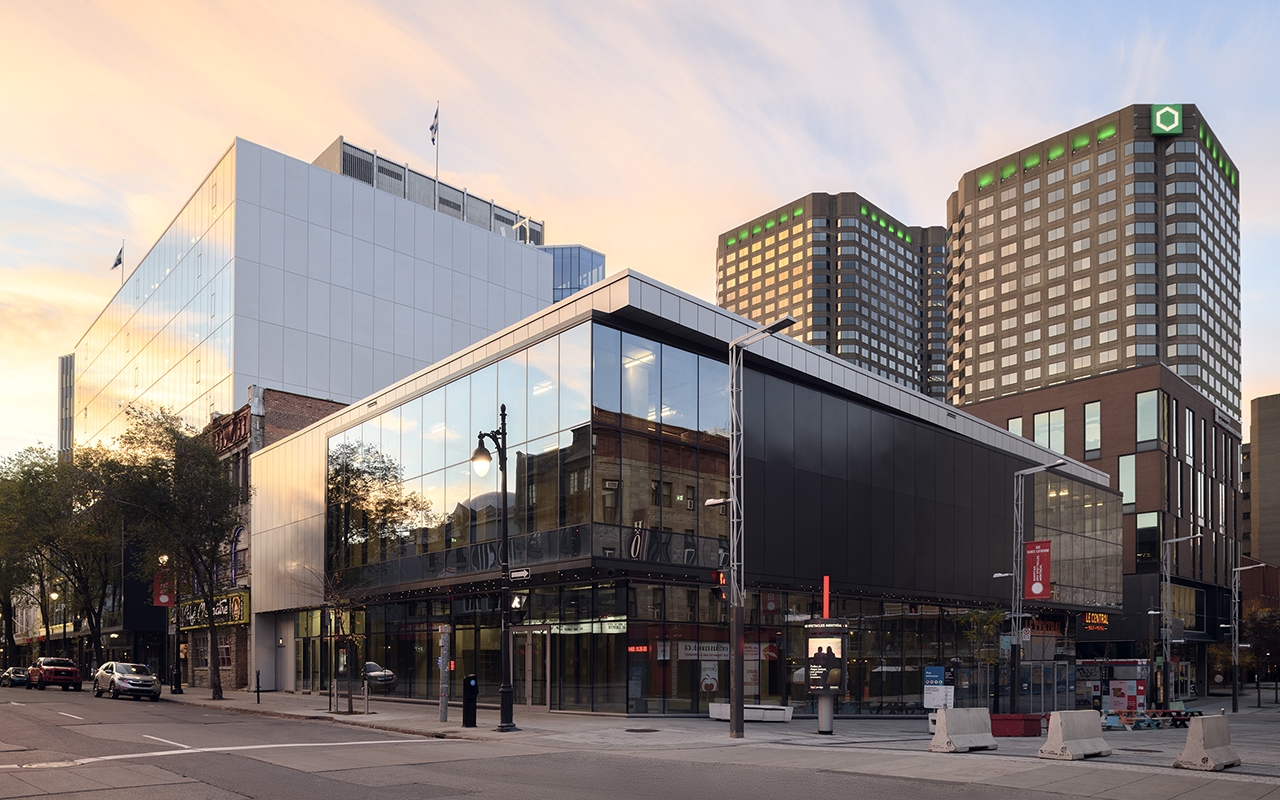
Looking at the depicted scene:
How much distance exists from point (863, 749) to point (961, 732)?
2179 mm

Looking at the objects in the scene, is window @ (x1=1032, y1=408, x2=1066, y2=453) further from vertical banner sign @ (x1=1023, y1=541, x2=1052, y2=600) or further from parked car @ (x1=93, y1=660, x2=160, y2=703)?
parked car @ (x1=93, y1=660, x2=160, y2=703)

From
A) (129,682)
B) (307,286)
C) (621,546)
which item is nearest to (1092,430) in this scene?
(307,286)

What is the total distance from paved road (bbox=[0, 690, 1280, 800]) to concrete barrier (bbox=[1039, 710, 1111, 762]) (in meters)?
0.51

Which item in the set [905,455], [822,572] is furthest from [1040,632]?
[822,572]

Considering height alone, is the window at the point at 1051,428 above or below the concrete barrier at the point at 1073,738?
above

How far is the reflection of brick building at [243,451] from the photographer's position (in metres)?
60.0

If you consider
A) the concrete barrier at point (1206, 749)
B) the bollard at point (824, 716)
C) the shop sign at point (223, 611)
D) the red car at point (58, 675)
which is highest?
the concrete barrier at point (1206, 749)

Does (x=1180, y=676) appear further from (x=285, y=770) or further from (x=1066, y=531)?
(x=285, y=770)

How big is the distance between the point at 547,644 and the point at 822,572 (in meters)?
12.1

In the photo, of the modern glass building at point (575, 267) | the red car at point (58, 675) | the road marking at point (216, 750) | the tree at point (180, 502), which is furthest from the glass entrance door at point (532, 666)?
the modern glass building at point (575, 267)

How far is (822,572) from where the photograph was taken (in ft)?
135

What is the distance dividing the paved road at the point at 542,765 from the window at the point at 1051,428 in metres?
61.2

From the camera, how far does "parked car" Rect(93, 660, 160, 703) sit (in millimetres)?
46312

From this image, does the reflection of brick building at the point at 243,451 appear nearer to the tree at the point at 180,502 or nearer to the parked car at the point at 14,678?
the tree at the point at 180,502
